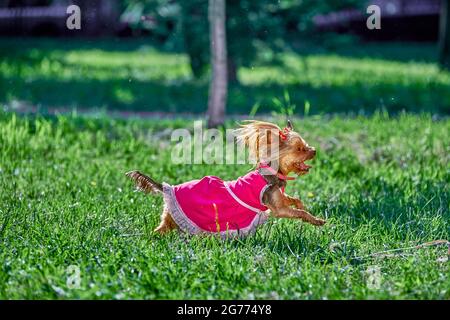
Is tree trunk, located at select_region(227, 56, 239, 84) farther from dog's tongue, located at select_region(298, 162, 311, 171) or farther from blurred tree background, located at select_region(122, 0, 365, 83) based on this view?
dog's tongue, located at select_region(298, 162, 311, 171)

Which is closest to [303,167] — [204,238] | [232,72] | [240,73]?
[204,238]

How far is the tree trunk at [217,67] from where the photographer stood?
29.9 feet

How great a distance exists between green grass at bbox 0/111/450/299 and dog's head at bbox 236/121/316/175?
0.44 meters

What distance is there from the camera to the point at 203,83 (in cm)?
1393

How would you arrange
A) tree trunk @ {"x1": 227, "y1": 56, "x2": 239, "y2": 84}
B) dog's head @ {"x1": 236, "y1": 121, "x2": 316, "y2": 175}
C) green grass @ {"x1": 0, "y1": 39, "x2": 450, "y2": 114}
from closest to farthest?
dog's head @ {"x1": 236, "y1": 121, "x2": 316, "y2": 175}, green grass @ {"x1": 0, "y1": 39, "x2": 450, "y2": 114}, tree trunk @ {"x1": 227, "y1": 56, "x2": 239, "y2": 84}

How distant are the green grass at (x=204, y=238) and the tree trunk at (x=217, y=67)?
1.13 metres

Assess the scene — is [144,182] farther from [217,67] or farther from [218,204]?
[217,67]

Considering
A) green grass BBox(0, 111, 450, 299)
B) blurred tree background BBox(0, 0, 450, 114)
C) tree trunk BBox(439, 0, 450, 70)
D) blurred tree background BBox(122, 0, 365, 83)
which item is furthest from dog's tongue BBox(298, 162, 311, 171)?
tree trunk BBox(439, 0, 450, 70)

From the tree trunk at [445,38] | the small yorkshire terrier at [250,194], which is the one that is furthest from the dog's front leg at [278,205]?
the tree trunk at [445,38]

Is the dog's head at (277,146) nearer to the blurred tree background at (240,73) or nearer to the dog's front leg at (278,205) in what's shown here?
the dog's front leg at (278,205)

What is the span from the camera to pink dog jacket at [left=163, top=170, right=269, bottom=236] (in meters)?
4.92

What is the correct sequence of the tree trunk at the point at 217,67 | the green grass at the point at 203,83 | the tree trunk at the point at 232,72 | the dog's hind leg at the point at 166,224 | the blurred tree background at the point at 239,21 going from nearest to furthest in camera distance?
1. the dog's hind leg at the point at 166,224
2. the tree trunk at the point at 217,67
3. the green grass at the point at 203,83
4. the blurred tree background at the point at 239,21
5. the tree trunk at the point at 232,72
